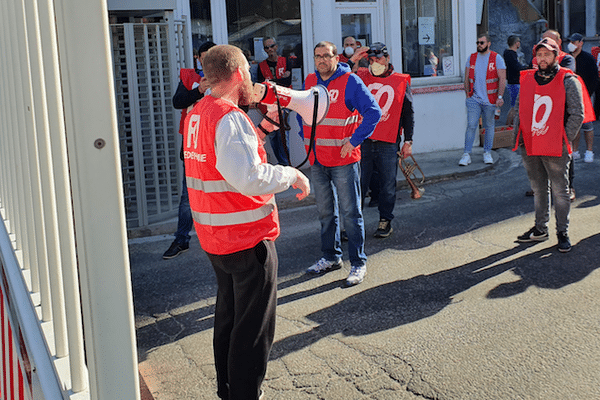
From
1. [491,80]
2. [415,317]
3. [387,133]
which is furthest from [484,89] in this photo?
[415,317]

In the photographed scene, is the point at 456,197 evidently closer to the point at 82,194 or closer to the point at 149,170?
the point at 149,170

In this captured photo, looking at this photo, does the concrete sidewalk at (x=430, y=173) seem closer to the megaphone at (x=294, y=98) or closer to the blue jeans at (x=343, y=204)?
the blue jeans at (x=343, y=204)

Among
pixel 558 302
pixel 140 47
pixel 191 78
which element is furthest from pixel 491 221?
pixel 140 47

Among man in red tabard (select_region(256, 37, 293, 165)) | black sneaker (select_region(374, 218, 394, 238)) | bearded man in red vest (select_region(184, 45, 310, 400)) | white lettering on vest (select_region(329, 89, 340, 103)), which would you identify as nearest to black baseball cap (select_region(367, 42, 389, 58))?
white lettering on vest (select_region(329, 89, 340, 103))

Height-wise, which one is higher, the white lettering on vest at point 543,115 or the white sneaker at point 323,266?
the white lettering on vest at point 543,115

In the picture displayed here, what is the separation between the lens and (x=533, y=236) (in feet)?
22.0

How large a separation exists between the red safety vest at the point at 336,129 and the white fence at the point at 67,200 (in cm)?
362

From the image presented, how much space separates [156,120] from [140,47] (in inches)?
34.3

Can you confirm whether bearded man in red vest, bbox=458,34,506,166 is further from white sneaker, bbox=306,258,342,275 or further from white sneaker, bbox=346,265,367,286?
white sneaker, bbox=346,265,367,286

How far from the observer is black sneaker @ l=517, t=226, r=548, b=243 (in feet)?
21.9

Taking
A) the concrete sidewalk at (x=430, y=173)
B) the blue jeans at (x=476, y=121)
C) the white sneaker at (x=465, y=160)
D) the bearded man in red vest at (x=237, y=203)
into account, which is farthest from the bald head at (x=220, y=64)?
the blue jeans at (x=476, y=121)

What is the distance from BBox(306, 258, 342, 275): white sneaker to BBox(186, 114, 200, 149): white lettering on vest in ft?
9.34

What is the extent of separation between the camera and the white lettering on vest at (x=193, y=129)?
11.0ft

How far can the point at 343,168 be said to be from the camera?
5.78m
